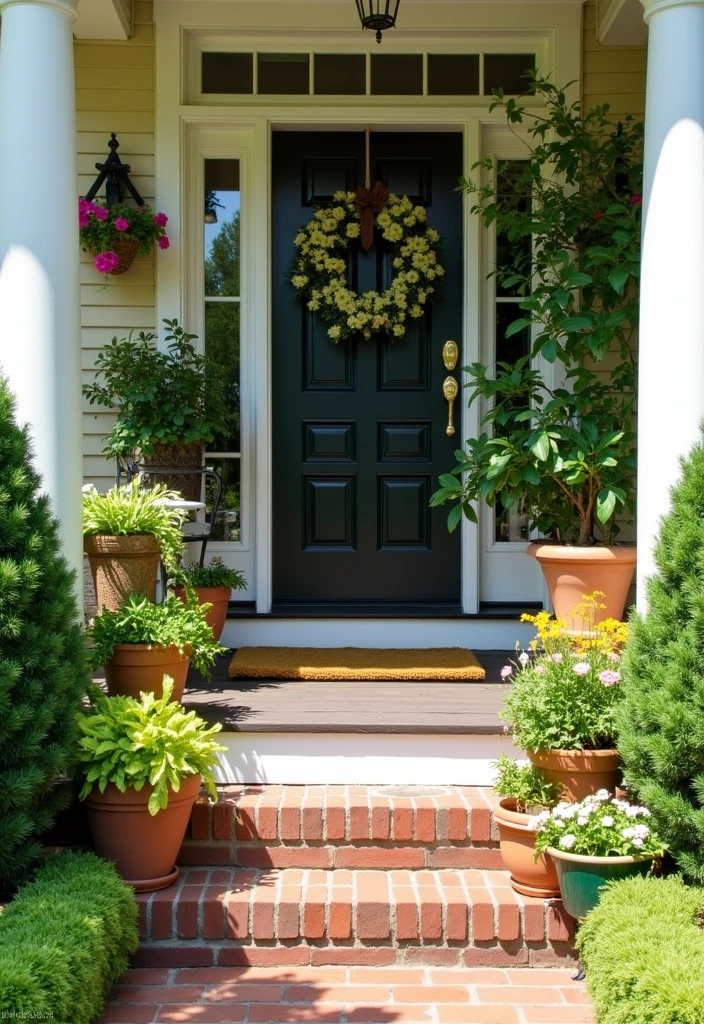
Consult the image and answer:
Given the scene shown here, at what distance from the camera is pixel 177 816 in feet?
10.6

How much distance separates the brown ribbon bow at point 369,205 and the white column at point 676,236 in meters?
1.83

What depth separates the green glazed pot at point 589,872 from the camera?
A: 2939mm

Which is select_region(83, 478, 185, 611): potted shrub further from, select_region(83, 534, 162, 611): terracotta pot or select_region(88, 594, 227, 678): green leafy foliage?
select_region(88, 594, 227, 678): green leafy foliage

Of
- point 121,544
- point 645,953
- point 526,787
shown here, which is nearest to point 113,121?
point 121,544

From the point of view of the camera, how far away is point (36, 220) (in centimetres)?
339

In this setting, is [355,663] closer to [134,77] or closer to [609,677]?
[609,677]

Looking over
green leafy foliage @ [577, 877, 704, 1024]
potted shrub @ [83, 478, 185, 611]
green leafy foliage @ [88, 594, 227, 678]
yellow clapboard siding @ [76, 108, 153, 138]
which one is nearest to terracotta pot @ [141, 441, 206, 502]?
potted shrub @ [83, 478, 185, 611]

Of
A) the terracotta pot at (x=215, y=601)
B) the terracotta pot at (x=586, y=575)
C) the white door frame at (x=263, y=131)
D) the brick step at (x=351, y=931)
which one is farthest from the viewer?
the white door frame at (x=263, y=131)

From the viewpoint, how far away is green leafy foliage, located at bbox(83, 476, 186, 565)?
393 cm

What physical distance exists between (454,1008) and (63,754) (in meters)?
1.27

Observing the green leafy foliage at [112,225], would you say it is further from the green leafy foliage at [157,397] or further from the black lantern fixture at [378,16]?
the black lantern fixture at [378,16]

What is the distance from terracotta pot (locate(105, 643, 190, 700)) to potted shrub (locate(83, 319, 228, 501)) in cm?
132

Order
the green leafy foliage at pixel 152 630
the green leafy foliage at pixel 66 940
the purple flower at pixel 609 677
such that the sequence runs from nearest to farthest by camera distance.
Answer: the green leafy foliage at pixel 66 940 < the purple flower at pixel 609 677 < the green leafy foliage at pixel 152 630

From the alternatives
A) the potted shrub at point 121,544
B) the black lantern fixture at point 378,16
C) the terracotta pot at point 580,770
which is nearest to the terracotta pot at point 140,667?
the potted shrub at point 121,544
